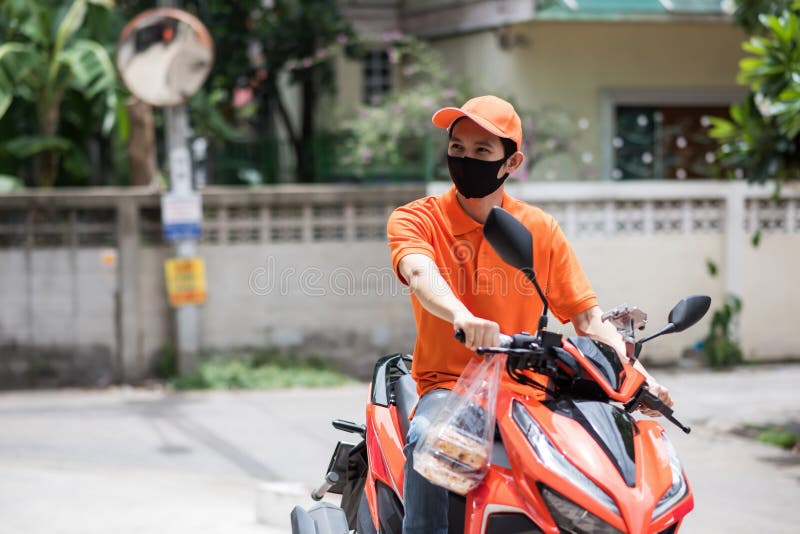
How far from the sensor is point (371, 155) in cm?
1176

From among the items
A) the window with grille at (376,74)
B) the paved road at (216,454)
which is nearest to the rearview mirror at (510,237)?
the paved road at (216,454)

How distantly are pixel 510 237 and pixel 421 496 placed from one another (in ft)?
2.91

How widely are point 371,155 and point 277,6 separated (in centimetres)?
418

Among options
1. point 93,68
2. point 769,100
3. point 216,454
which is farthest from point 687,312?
point 93,68

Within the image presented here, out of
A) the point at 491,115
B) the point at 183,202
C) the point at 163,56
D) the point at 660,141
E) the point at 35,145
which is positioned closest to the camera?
the point at 491,115

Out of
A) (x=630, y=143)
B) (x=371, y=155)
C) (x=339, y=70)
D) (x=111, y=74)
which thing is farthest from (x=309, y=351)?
(x=339, y=70)

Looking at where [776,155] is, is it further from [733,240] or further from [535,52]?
[535,52]

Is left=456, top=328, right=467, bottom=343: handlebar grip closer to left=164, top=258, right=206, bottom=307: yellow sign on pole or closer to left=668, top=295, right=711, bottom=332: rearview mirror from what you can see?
left=668, top=295, right=711, bottom=332: rearview mirror

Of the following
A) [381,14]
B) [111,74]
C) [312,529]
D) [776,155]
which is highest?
[381,14]

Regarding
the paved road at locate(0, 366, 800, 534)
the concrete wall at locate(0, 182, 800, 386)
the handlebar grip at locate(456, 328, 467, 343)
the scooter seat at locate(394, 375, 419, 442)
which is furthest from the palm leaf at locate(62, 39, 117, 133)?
the handlebar grip at locate(456, 328, 467, 343)

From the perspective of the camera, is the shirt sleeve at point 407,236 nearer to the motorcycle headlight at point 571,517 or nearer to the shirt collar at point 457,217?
the shirt collar at point 457,217

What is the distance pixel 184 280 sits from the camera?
10602 millimetres

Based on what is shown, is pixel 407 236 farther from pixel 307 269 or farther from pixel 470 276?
pixel 307 269

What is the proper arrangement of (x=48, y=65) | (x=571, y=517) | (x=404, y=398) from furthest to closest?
(x=48, y=65) → (x=404, y=398) → (x=571, y=517)
